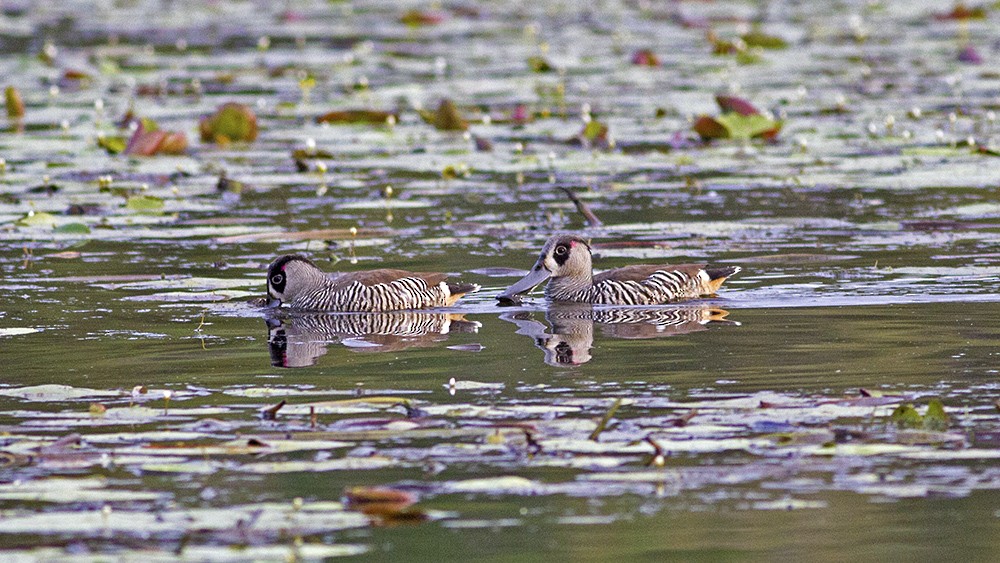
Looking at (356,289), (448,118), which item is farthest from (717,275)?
(448,118)

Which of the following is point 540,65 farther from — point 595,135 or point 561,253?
point 561,253

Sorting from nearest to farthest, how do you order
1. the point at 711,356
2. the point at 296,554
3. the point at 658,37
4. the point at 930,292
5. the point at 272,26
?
the point at 296,554 → the point at 711,356 → the point at 930,292 → the point at 658,37 → the point at 272,26

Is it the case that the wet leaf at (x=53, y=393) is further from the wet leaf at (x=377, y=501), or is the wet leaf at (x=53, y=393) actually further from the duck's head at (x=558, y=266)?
the duck's head at (x=558, y=266)

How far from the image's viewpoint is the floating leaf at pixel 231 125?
1947 cm

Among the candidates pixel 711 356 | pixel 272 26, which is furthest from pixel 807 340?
pixel 272 26

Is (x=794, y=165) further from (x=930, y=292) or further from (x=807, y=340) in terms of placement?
(x=807, y=340)

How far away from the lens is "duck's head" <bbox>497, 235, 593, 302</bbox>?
472 inches

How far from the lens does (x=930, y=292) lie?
38.1 feet

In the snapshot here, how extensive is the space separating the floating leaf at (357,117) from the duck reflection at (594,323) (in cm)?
884

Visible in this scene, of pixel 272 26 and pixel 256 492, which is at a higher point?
pixel 272 26

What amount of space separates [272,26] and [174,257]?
67.4 ft

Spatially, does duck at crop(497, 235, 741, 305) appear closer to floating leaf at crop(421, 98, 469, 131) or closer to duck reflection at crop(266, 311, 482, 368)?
duck reflection at crop(266, 311, 482, 368)

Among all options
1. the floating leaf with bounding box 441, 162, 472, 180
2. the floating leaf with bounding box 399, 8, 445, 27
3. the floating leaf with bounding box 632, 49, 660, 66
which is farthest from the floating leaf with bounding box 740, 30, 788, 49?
the floating leaf with bounding box 441, 162, 472, 180

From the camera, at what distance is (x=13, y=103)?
2133cm
